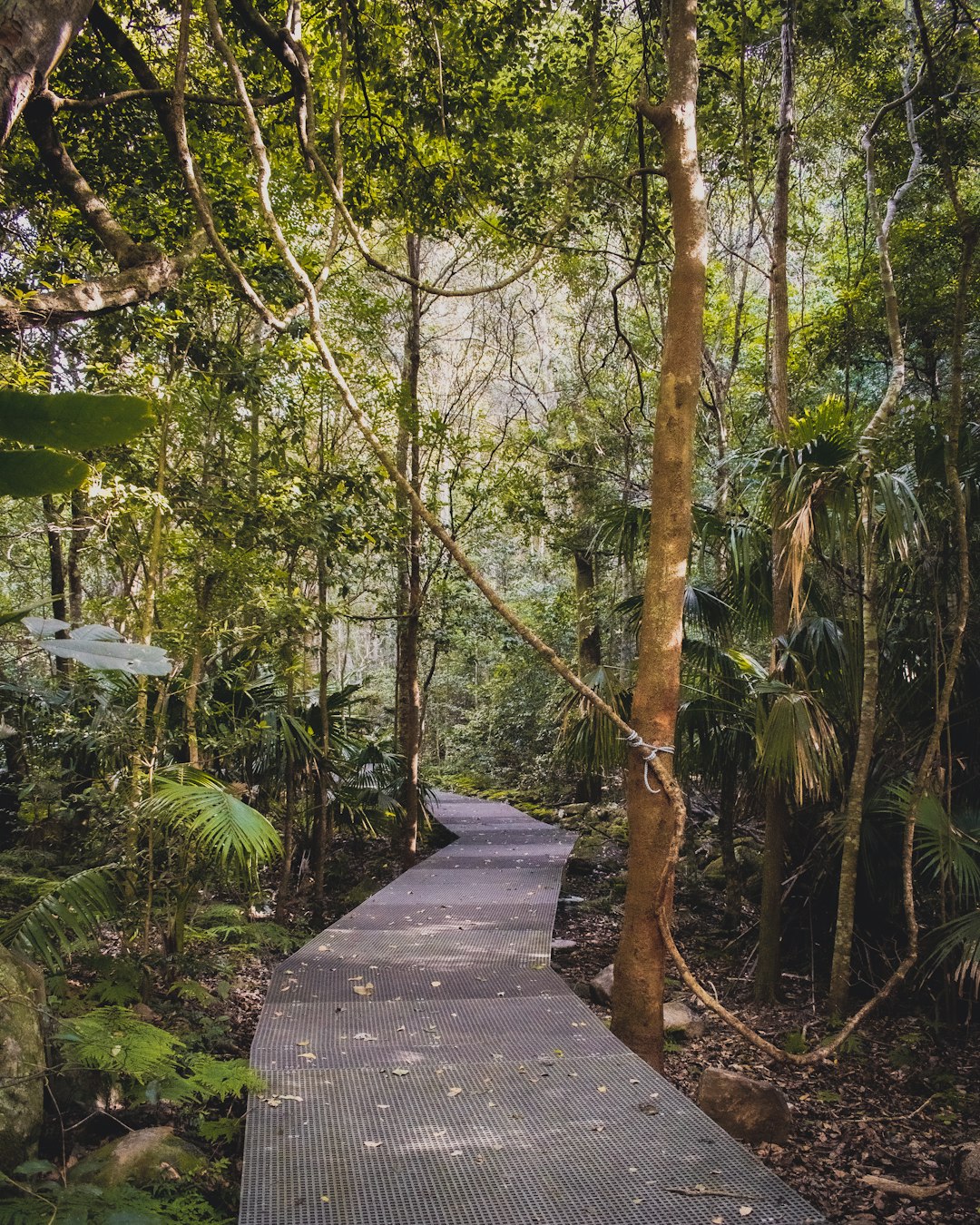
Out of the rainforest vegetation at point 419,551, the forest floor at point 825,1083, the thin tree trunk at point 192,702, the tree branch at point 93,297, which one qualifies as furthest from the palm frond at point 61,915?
the tree branch at point 93,297

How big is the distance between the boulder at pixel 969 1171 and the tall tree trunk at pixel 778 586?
5.63 feet

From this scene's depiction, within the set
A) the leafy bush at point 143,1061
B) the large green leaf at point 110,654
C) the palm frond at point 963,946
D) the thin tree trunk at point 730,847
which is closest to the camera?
the large green leaf at point 110,654

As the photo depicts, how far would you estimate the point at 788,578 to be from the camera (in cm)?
416

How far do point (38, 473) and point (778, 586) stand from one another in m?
4.28

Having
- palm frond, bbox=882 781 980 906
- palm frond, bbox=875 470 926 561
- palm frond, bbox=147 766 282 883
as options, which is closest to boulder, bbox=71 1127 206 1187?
palm frond, bbox=147 766 282 883

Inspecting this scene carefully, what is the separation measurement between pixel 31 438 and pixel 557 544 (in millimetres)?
9094

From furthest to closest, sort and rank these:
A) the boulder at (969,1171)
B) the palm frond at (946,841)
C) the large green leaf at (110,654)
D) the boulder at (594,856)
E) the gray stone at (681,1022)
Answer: the boulder at (594,856) < the gray stone at (681,1022) < the palm frond at (946,841) < the boulder at (969,1171) < the large green leaf at (110,654)

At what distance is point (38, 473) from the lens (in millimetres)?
535

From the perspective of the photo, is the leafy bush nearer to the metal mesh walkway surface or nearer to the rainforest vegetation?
the rainforest vegetation

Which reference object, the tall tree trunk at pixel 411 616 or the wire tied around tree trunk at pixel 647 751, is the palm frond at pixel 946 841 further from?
the tall tree trunk at pixel 411 616

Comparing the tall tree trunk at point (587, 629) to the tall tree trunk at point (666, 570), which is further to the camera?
the tall tree trunk at point (587, 629)

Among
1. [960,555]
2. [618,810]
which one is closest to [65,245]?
[960,555]

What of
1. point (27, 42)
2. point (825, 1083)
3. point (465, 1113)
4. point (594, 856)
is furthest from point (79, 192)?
point (594, 856)

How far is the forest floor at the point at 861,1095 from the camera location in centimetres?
269
